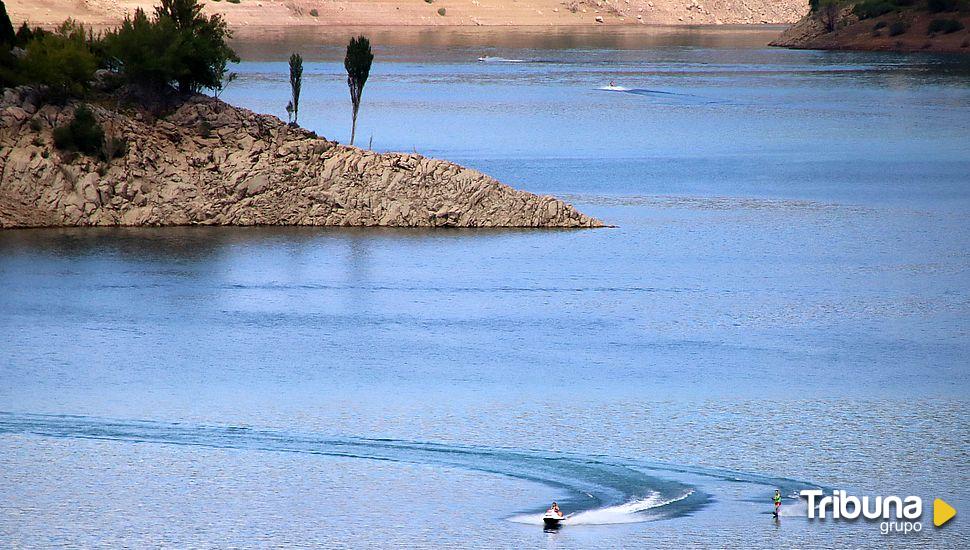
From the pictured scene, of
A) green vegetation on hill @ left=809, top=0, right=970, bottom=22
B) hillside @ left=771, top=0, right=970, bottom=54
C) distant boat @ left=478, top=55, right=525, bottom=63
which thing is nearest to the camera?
distant boat @ left=478, top=55, right=525, bottom=63

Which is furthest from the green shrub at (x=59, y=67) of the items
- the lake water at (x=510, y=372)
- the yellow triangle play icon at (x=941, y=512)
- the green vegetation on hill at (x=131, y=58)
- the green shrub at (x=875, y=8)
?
the green shrub at (x=875, y=8)

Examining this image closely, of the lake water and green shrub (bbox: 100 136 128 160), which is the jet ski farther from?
green shrub (bbox: 100 136 128 160)

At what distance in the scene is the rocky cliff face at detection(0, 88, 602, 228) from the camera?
40938mm

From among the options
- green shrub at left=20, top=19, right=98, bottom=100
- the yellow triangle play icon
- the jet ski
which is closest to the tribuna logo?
the yellow triangle play icon

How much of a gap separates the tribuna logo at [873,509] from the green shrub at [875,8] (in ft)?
453

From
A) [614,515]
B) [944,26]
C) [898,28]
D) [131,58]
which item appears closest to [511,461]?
[614,515]

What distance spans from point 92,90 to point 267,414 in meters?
21.9

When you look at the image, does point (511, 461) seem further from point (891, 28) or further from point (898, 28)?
point (891, 28)

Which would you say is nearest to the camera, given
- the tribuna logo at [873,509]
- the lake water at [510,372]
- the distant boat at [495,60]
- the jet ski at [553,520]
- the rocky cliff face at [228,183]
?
the jet ski at [553,520]

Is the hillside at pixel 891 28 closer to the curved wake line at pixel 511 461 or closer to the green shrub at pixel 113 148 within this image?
the green shrub at pixel 113 148

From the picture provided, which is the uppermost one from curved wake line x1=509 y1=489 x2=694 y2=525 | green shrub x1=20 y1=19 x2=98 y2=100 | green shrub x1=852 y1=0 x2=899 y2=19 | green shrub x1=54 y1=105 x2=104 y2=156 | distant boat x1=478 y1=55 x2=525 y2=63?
green shrub x1=852 y1=0 x2=899 y2=19

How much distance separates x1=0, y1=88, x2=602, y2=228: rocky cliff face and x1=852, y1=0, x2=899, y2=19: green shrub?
118791 mm

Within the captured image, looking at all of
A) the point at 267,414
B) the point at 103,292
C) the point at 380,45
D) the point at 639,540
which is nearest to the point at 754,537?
the point at 639,540

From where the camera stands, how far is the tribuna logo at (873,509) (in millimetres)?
20492
